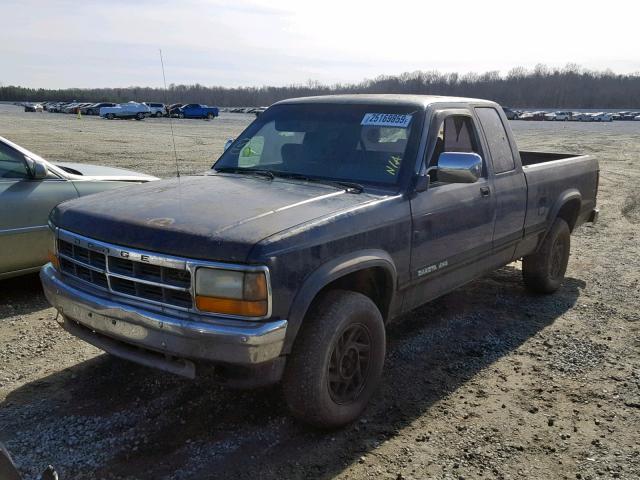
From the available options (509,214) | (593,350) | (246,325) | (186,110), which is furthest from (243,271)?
(186,110)

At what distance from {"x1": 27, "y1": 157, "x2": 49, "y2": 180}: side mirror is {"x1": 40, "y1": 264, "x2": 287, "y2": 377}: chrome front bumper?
97.7 inches

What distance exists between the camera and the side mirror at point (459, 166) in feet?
12.6

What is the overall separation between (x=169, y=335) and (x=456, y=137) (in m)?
2.89

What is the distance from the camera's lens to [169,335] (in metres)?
2.92

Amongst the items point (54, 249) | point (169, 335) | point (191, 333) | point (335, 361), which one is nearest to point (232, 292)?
point (191, 333)

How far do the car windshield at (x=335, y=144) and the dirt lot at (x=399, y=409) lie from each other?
152cm

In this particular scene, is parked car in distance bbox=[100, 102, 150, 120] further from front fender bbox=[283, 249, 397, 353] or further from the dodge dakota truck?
front fender bbox=[283, 249, 397, 353]

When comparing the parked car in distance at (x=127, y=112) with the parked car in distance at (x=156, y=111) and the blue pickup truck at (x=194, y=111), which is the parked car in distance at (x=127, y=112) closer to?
the parked car in distance at (x=156, y=111)

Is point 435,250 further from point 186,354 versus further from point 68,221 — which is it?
→ point 68,221

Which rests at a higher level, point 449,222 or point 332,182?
point 332,182

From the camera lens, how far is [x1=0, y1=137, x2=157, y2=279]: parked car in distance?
16.8 ft

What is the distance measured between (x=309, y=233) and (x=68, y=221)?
151cm

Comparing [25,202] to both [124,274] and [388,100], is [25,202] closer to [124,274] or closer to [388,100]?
[124,274]

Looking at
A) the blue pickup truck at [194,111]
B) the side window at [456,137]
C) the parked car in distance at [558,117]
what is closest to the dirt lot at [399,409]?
the side window at [456,137]
